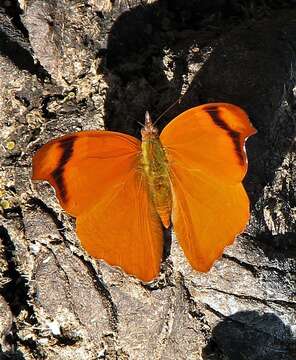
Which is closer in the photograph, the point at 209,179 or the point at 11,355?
the point at 209,179

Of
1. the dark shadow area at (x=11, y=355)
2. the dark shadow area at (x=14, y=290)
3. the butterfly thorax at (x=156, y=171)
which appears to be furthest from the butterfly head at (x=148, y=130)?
the dark shadow area at (x=11, y=355)

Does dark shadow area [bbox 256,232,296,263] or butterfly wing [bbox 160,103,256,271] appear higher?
butterfly wing [bbox 160,103,256,271]

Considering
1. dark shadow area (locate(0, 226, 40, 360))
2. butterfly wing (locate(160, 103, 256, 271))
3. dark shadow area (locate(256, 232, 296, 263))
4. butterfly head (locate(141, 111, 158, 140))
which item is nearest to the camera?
butterfly wing (locate(160, 103, 256, 271))

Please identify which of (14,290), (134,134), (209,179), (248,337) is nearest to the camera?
(209,179)

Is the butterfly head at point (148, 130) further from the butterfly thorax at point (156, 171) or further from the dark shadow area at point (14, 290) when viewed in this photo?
the dark shadow area at point (14, 290)

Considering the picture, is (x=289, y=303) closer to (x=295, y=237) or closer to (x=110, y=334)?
(x=295, y=237)

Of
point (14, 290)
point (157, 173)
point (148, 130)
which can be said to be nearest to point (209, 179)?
point (157, 173)

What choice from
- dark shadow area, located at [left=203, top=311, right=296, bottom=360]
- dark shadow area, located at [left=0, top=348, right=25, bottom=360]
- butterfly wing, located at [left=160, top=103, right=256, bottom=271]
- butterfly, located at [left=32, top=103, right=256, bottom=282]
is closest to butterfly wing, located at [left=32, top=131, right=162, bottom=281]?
butterfly, located at [left=32, top=103, right=256, bottom=282]

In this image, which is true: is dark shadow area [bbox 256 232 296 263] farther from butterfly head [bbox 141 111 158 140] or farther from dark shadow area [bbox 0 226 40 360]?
dark shadow area [bbox 0 226 40 360]

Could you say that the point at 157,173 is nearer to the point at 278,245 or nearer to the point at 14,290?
the point at 278,245
